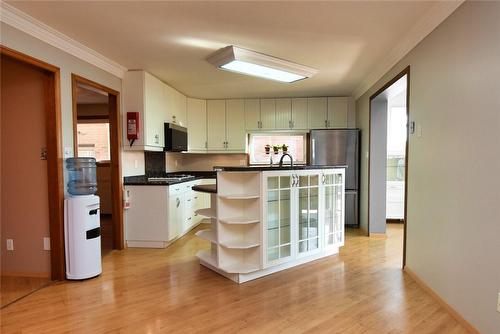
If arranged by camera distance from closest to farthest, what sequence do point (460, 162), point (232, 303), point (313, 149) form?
point (460, 162) → point (232, 303) → point (313, 149)

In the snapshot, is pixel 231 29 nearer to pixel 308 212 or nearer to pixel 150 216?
pixel 308 212

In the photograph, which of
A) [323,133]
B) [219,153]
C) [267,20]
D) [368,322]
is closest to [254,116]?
[219,153]

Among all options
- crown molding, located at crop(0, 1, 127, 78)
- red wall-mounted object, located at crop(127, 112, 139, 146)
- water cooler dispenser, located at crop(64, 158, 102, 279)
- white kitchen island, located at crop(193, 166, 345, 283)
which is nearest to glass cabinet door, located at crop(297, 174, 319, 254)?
white kitchen island, located at crop(193, 166, 345, 283)

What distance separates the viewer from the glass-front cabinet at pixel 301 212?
118 inches

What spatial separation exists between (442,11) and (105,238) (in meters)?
4.91

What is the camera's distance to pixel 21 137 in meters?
2.96

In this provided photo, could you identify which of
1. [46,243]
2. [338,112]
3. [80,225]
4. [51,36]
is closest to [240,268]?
[80,225]

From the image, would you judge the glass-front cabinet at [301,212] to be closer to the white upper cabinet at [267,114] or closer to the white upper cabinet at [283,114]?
the white upper cabinet at [283,114]

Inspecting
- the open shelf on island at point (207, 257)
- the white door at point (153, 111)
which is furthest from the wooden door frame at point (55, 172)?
the open shelf on island at point (207, 257)

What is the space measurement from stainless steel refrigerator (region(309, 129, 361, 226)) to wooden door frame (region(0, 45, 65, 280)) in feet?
12.3

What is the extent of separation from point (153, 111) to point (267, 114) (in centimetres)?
228

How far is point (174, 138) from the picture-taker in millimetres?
4676

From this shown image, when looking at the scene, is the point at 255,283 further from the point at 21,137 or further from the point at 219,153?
the point at 219,153

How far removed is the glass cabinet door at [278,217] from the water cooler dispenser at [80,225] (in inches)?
69.7
